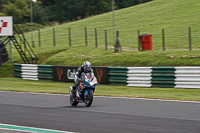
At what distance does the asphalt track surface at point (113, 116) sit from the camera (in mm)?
8109

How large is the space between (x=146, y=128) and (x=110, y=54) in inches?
787

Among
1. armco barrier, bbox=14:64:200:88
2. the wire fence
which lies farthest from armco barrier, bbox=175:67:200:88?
the wire fence

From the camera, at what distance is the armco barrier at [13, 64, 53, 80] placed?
25.0 metres

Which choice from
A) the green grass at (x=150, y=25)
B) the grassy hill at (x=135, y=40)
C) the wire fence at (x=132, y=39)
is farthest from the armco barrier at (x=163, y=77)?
the green grass at (x=150, y=25)

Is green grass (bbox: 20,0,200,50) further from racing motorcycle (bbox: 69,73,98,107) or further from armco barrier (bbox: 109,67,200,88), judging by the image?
racing motorcycle (bbox: 69,73,98,107)

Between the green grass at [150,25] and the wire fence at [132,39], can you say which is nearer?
the wire fence at [132,39]

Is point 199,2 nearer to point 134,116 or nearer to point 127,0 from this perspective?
point 127,0

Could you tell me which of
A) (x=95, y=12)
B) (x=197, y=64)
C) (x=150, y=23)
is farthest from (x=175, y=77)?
(x=95, y=12)

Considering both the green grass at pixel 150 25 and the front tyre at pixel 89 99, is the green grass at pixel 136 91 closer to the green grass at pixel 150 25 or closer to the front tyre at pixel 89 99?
the front tyre at pixel 89 99

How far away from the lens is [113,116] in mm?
9797

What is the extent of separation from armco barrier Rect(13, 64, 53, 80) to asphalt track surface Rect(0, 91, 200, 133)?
11.4 m

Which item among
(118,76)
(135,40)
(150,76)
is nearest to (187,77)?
(150,76)

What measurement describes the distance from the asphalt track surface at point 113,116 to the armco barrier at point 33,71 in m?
11.4

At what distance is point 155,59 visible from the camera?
77.2 ft
